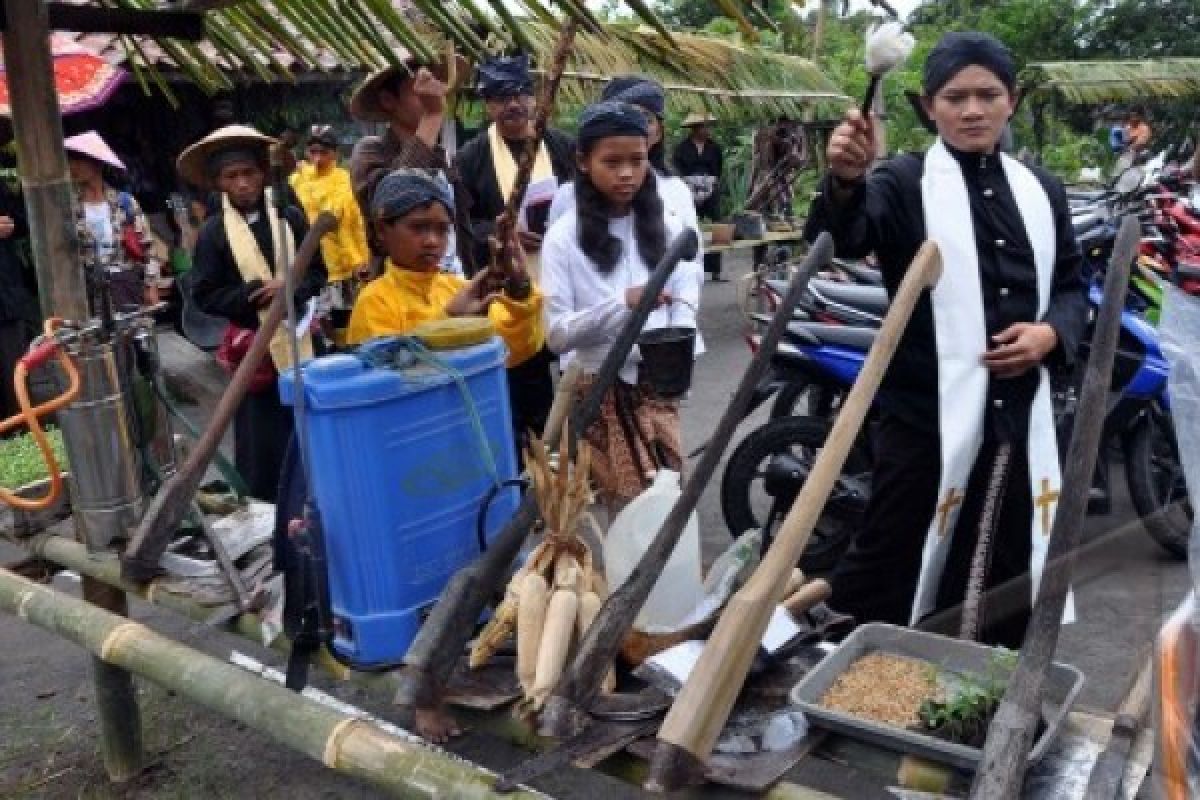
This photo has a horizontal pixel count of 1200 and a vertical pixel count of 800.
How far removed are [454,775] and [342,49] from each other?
1.83 meters

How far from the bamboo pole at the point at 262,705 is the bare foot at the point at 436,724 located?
5 centimetres

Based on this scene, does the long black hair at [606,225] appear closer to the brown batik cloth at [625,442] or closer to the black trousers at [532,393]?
the brown batik cloth at [625,442]

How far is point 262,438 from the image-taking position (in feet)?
13.4

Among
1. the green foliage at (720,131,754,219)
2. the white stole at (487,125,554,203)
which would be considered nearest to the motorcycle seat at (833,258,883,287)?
the white stole at (487,125,554,203)

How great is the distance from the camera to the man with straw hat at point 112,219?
5.88m

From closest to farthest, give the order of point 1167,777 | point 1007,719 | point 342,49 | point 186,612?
point 1167,777 < point 1007,719 < point 186,612 < point 342,49

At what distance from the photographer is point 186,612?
2418 millimetres

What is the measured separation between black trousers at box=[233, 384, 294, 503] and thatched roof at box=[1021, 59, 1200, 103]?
14131 millimetres

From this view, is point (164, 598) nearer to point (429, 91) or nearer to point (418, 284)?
point (418, 284)

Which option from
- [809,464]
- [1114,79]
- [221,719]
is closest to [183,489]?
[221,719]

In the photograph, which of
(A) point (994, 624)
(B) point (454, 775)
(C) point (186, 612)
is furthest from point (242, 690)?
(A) point (994, 624)

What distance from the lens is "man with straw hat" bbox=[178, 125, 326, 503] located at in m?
4.00

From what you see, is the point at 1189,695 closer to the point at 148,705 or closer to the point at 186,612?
the point at 186,612

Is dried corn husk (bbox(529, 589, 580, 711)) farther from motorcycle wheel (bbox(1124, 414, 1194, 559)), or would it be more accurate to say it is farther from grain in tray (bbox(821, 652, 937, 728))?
motorcycle wheel (bbox(1124, 414, 1194, 559))
